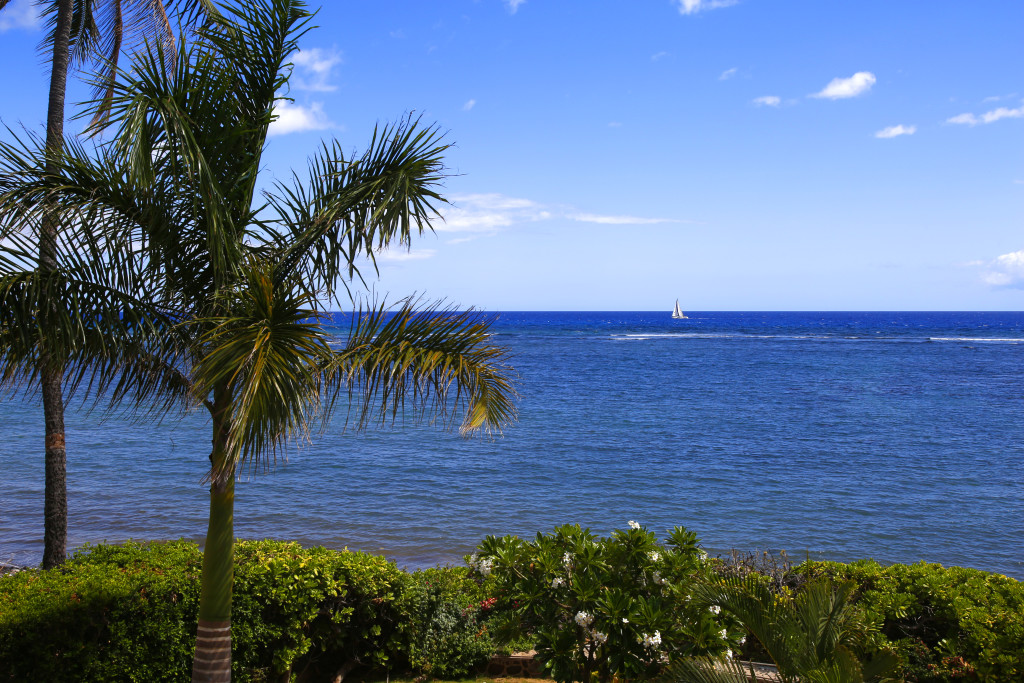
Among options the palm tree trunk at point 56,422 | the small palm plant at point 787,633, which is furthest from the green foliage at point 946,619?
the palm tree trunk at point 56,422

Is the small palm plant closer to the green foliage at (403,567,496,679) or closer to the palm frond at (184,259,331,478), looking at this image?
the green foliage at (403,567,496,679)

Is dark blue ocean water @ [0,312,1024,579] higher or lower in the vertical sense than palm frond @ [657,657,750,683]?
lower

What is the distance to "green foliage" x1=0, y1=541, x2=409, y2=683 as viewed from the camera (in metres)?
5.56

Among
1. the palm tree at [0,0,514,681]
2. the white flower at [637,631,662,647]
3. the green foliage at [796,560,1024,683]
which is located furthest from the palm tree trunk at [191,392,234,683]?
the green foliage at [796,560,1024,683]

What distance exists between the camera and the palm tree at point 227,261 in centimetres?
448

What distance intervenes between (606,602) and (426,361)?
7.12 feet

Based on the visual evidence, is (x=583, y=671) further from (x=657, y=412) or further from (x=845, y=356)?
(x=845, y=356)

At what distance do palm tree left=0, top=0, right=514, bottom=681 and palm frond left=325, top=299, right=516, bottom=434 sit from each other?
0.05 feet

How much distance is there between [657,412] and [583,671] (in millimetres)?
27512

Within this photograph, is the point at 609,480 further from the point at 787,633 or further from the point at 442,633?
the point at 787,633

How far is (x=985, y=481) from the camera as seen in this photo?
19.6 meters

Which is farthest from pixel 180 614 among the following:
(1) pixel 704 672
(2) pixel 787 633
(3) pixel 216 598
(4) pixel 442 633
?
(2) pixel 787 633

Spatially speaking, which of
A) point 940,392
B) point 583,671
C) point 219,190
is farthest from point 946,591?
point 940,392

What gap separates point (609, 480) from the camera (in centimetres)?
1928
